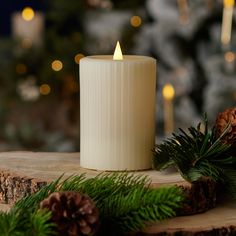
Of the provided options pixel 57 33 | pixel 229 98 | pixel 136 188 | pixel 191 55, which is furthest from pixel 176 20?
pixel 136 188

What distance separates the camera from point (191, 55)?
280 centimetres

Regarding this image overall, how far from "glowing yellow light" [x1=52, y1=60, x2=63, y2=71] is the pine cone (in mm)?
2064

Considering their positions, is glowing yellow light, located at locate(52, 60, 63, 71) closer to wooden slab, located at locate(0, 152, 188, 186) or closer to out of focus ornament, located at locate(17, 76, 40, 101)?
out of focus ornament, located at locate(17, 76, 40, 101)

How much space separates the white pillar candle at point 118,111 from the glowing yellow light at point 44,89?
6.02 ft

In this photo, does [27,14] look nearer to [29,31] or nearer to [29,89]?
[29,31]

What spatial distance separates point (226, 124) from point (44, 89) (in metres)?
1.95

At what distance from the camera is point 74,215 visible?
0.86 m

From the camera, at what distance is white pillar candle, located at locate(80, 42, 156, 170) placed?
1124 mm

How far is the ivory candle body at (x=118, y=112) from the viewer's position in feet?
3.69

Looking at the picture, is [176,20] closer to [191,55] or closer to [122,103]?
[191,55]

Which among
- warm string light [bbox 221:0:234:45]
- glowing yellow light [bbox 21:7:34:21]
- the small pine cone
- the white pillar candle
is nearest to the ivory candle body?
the white pillar candle

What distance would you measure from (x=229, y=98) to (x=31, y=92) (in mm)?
848

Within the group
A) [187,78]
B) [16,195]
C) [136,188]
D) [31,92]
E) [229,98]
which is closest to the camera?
[136,188]

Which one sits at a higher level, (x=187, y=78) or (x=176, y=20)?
(x=176, y=20)
